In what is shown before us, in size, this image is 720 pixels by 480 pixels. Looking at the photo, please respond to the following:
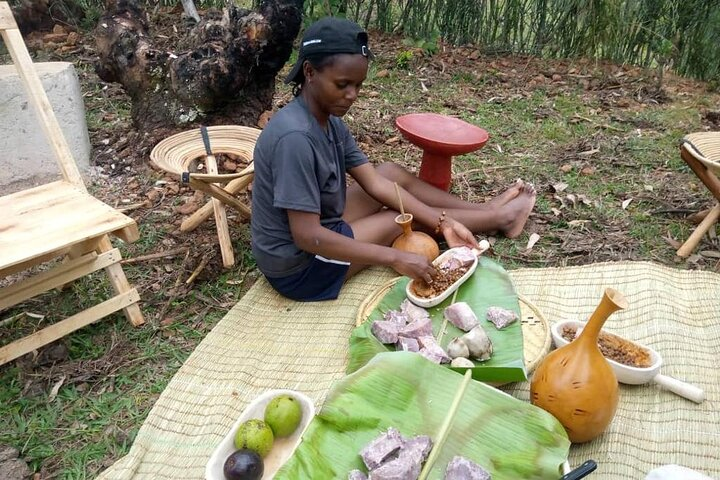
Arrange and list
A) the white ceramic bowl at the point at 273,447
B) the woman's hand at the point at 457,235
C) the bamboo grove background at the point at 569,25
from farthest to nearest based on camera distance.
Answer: the bamboo grove background at the point at 569,25 → the woman's hand at the point at 457,235 → the white ceramic bowl at the point at 273,447

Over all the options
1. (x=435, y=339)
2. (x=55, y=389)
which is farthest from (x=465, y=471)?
(x=55, y=389)

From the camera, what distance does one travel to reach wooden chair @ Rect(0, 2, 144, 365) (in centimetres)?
245

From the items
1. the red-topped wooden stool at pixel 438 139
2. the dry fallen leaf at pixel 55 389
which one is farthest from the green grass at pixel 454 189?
the red-topped wooden stool at pixel 438 139

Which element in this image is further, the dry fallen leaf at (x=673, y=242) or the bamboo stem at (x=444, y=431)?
the dry fallen leaf at (x=673, y=242)

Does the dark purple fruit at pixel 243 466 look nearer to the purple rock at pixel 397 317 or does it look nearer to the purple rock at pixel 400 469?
the purple rock at pixel 400 469

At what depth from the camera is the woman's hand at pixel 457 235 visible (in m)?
3.12

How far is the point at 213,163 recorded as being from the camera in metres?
3.43

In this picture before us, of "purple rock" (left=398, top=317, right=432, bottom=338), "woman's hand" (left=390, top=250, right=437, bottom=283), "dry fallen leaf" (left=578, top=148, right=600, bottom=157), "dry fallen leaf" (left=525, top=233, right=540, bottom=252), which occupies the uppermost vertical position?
"woman's hand" (left=390, top=250, right=437, bottom=283)

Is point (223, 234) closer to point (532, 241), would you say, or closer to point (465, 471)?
point (532, 241)

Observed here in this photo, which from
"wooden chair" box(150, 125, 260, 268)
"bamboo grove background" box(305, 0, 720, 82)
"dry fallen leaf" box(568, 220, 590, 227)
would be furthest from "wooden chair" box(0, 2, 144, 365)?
"bamboo grove background" box(305, 0, 720, 82)

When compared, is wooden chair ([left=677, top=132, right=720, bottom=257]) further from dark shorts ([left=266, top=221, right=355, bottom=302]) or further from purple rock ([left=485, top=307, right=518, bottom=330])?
dark shorts ([left=266, top=221, right=355, bottom=302])

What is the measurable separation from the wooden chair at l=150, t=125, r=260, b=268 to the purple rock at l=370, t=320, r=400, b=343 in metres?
1.16

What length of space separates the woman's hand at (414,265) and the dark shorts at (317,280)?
37 cm

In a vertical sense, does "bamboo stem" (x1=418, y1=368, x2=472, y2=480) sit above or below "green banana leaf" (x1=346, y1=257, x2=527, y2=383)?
above
